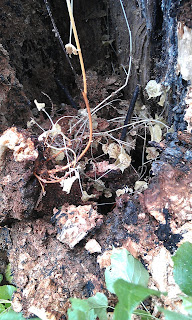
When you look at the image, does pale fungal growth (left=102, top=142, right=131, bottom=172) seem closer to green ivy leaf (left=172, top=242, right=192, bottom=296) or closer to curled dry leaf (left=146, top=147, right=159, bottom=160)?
curled dry leaf (left=146, top=147, right=159, bottom=160)

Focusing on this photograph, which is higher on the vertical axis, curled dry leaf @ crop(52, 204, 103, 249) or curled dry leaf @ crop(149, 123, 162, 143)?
curled dry leaf @ crop(149, 123, 162, 143)

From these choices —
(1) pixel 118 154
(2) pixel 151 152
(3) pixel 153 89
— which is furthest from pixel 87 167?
(3) pixel 153 89

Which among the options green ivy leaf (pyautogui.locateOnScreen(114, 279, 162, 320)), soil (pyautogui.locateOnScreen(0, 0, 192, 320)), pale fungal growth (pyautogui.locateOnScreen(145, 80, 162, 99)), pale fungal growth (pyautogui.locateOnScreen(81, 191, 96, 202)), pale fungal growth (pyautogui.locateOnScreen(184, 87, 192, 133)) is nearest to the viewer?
green ivy leaf (pyautogui.locateOnScreen(114, 279, 162, 320))

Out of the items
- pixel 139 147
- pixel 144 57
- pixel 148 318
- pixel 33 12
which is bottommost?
pixel 148 318

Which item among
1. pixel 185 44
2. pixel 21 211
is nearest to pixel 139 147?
pixel 185 44

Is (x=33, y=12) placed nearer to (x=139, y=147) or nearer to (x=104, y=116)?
(x=104, y=116)

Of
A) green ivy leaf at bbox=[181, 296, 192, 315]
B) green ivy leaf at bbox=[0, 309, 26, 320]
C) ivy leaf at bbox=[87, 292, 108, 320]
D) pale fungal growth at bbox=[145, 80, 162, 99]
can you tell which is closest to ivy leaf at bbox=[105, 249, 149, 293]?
ivy leaf at bbox=[87, 292, 108, 320]
